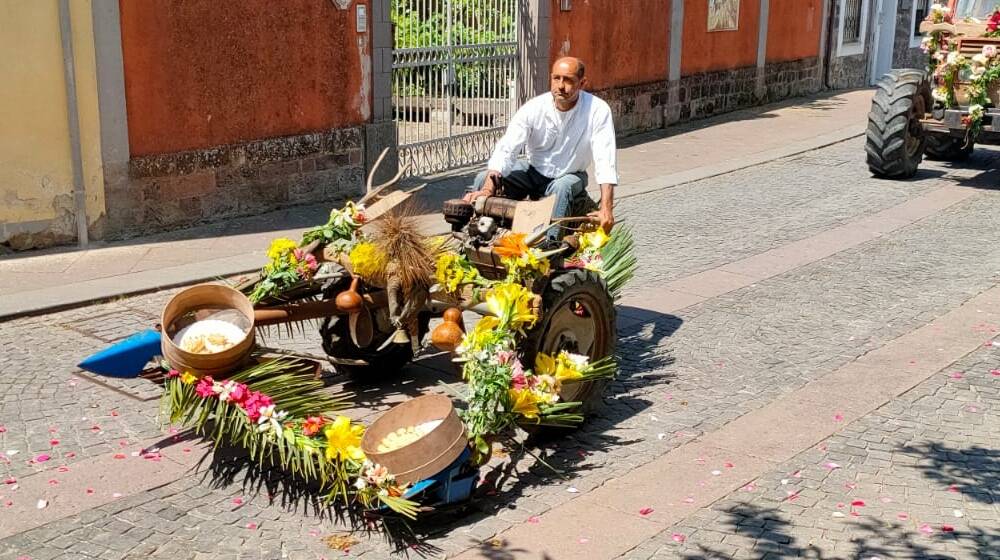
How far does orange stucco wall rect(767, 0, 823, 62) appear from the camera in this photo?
72.0 ft

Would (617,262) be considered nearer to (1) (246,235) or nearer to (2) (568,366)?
(2) (568,366)

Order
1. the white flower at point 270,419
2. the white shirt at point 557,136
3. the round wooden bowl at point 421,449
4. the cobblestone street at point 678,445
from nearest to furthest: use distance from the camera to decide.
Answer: the round wooden bowl at point 421,449 < the cobblestone street at point 678,445 < the white flower at point 270,419 < the white shirt at point 557,136

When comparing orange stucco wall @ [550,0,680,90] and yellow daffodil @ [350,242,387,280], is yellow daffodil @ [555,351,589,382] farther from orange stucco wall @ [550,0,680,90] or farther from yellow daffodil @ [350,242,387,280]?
orange stucco wall @ [550,0,680,90]

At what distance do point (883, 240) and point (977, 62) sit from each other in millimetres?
3448

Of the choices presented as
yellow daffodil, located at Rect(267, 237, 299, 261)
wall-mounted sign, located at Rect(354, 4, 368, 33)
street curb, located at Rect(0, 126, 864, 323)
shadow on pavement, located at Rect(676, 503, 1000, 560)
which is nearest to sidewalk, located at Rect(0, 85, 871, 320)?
street curb, located at Rect(0, 126, 864, 323)

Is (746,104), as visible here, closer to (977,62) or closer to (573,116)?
(977,62)

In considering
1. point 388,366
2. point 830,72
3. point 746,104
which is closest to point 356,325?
point 388,366

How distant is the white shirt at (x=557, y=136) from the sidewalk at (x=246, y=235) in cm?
80

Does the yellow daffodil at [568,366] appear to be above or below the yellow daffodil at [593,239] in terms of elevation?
below

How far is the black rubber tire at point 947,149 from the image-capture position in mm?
14914

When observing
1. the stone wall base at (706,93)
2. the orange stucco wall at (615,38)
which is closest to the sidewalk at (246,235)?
the stone wall base at (706,93)

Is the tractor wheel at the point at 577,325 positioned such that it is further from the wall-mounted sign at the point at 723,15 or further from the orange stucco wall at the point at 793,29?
the orange stucco wall at the point at 793,29

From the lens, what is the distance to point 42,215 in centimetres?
965

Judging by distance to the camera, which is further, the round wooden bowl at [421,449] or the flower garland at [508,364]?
the flower garland at [508,364]
